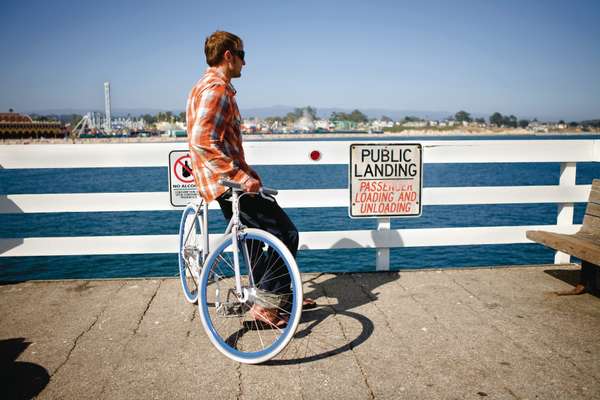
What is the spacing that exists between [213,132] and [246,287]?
41.9 inches

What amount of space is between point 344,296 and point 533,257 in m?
16.0

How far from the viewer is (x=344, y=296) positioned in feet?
14.5

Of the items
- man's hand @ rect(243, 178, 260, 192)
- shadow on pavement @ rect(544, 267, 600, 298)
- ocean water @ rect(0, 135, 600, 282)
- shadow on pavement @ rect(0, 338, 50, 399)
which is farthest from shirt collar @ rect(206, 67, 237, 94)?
ocean water @ rect(0, 135, 600, 282)

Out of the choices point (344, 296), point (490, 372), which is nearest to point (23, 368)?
point (344, 296)

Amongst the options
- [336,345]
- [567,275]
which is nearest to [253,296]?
[336,345]

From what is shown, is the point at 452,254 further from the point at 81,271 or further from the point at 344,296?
the point at 344,296

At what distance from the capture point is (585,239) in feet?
13.9

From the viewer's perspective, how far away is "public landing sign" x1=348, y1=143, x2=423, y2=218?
5.04m

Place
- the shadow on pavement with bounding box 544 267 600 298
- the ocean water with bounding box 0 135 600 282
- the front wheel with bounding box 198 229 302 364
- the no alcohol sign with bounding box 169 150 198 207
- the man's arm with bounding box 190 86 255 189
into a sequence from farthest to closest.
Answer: the ocean water with bounding box 0 135 600 282 < the no alcohol sign with bounding box 169 150 198 207 < the shadow on pavement with bounding box 544 267 600 298 < the man's arm with bounding box 190 86 255 189 < the front wheel with bounding box 198 229 302 364

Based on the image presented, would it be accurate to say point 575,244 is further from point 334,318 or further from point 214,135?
point 214,135

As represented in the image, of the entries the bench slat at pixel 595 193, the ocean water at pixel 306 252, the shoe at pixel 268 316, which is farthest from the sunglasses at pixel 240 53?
the ocean water at pixel 306 252

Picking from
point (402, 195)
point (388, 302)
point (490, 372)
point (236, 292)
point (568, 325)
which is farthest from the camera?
point (402, 195)

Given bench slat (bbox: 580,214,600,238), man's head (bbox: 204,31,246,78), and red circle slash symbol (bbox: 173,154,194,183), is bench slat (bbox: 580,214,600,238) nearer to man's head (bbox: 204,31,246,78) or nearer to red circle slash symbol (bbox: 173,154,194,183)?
man's head (bbox: 204,31,246,78)

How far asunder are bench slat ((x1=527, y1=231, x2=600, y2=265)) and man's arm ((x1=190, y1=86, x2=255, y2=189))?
108 inches
